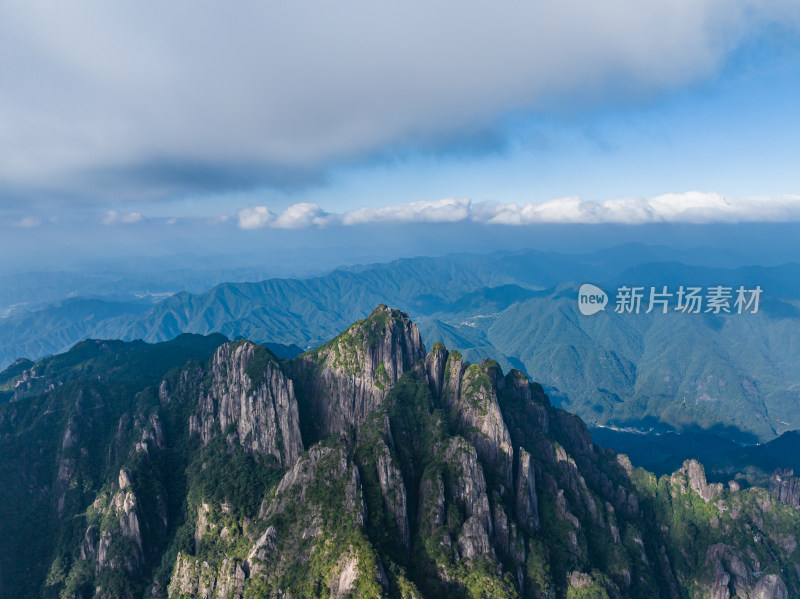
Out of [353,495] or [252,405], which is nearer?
[353,495]

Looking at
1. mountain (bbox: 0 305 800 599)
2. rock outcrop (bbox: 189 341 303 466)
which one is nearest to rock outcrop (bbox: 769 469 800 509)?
mountain (bbox: 0 305 800 599)

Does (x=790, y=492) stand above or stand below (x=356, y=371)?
below

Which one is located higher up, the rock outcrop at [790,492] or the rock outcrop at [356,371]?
the rock outcrop at [356,371]

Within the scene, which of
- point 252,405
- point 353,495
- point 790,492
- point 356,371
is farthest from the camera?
point 790,492

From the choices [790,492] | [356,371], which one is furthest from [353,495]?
[790,492]

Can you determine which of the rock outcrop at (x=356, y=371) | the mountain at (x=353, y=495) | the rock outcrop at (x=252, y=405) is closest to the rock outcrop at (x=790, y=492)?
the mountain at (x=353, y=495)

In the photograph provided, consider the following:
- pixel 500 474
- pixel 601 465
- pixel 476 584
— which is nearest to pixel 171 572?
pixel 476 584

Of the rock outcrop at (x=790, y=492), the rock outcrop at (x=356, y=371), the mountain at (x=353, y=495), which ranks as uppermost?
the rock outcrop at (x=356, y=371)

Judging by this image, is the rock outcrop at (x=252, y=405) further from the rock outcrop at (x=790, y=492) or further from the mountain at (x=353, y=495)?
the rock outcrop at (x=790, y=492)

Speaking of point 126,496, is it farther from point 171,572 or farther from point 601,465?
point 601,465

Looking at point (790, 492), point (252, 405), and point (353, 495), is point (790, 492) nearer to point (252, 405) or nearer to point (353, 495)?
point (353, 495)
